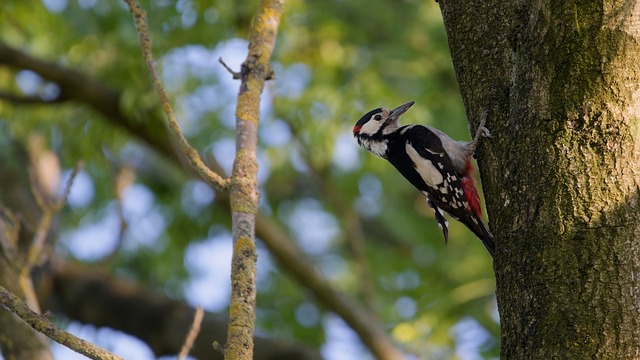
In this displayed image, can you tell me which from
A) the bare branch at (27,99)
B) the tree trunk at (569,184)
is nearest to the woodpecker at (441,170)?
the tree trunk at (569,184)

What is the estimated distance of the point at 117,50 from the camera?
21.1ft

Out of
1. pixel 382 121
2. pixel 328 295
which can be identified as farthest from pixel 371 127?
pixel 328 295

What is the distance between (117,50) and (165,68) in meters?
0.41

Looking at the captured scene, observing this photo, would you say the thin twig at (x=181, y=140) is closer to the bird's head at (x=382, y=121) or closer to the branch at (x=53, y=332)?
the branch at (x=53, y=332)

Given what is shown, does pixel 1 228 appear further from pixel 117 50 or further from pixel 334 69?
pixel 334 69

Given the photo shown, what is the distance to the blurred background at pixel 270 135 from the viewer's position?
6176 mm

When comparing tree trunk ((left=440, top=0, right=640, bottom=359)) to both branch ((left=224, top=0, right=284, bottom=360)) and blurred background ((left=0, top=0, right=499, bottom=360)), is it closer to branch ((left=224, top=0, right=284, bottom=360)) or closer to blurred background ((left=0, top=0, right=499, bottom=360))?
branch ((left=224, top=0, right=284, bottom=360))

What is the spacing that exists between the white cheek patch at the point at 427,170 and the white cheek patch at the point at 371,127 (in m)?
0.48

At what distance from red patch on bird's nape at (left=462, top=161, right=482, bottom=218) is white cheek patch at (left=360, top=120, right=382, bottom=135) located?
0.71m

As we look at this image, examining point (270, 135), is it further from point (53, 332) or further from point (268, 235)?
point (53, 332)

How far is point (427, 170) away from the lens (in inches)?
168

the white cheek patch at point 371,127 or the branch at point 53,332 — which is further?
the white cheek patch at point 371,127

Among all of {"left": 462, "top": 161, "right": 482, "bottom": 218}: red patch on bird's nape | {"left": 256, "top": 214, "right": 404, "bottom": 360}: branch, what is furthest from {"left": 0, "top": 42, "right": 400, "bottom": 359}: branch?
{"left": 462, "top": 161, "right": 482, "bottom": 218}: red patch on bird's nape

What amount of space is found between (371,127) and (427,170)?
0.65 metres
